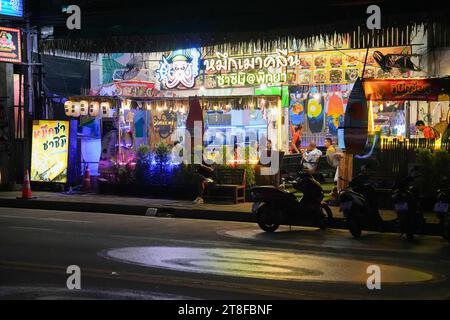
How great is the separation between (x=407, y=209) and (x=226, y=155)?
26.5 feet

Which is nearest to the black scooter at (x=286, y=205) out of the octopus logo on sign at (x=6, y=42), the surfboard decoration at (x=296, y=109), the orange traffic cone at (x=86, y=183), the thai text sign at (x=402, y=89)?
the thai text sign at (x=402, y=89)

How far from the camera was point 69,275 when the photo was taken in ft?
25.2

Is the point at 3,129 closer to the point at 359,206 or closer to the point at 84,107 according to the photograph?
the point at 84,107

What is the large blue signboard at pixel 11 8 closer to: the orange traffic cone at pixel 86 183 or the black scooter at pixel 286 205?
the orange traffic cone at pixel 86 183

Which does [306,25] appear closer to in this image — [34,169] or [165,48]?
[165,48]

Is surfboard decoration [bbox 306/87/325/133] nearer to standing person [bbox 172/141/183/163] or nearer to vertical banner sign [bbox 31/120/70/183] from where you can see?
standing person [bbox 172/141/183/163]

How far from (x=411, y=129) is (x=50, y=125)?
38.9ft

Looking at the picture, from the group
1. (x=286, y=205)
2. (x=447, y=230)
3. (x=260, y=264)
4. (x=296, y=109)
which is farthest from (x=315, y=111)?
(x=260, y=264)

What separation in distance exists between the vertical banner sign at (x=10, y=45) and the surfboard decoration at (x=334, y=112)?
35.2ft

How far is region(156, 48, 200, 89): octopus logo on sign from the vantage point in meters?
21.9

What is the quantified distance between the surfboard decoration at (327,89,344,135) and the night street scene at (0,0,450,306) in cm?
4

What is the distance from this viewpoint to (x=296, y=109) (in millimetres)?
21859

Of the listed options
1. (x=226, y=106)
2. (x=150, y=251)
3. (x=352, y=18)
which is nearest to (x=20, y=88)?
(x=226, y=106)

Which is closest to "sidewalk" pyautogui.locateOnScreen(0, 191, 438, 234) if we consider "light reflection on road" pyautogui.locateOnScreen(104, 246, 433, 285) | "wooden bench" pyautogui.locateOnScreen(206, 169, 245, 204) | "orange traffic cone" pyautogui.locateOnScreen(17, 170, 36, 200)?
"orange traffic cone" pyautogui.locateOnScreen(17, 170, 36, 200)
